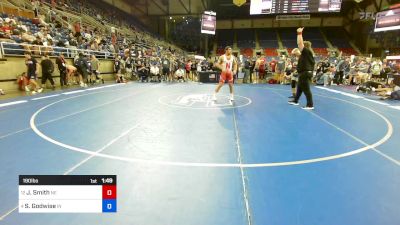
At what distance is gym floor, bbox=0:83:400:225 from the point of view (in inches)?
92.4

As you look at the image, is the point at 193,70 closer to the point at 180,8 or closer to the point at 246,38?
the point at 180,8

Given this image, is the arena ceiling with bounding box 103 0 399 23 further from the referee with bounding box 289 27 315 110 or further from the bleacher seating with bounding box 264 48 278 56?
the referee with bounding box 289 27 315 110


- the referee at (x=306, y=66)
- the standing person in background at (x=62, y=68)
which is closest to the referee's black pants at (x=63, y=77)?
the standing person in background at (x=62, y=68)

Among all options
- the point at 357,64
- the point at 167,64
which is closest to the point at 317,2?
the point at 357,64

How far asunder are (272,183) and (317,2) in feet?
59.8

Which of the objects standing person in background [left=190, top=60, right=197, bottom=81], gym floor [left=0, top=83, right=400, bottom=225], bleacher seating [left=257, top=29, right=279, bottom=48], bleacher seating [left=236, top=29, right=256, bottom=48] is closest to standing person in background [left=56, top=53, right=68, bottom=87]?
gym floor [left=0, top=83, right=400, bottom=225]

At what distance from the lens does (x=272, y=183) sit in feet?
9.45

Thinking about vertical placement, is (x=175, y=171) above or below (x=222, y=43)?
below

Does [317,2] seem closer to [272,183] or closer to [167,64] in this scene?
[167,64]
